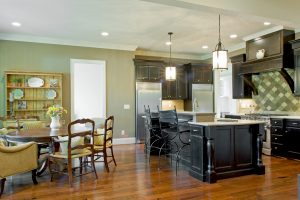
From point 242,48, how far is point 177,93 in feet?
8.15

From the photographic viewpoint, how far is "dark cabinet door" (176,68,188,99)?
318 inches

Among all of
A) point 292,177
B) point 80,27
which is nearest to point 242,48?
point 292,177

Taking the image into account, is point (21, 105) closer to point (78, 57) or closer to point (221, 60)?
point (78, 57)

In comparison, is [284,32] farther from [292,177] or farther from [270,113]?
[292,177]

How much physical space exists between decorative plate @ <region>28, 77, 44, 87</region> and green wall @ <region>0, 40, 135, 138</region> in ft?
0.88

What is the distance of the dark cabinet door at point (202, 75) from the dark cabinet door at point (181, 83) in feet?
1.09

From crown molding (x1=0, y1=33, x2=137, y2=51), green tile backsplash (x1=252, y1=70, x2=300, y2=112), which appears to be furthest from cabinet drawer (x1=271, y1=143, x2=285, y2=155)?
crown molding (x1=0, y1=33, x2=137, y2=51)

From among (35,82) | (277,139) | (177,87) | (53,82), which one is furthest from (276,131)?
(35,82)

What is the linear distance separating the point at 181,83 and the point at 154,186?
16.8 feet

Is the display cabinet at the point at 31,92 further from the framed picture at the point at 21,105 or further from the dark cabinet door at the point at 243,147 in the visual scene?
the dark cabinet door at the point at 243,147

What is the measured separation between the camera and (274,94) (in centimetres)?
611

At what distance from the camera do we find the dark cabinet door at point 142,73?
24.0 ft

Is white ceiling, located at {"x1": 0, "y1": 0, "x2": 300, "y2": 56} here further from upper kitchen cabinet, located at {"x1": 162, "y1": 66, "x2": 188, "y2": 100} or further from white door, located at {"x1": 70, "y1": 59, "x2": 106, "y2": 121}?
upper kitchen cabinet, located at {"x1": 162, "y1": 66, "x2": 188, "y2": 100}

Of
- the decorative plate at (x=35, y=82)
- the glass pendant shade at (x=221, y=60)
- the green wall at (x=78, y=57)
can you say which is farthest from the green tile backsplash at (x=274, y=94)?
the decorative plate at (x=35, y=82)
